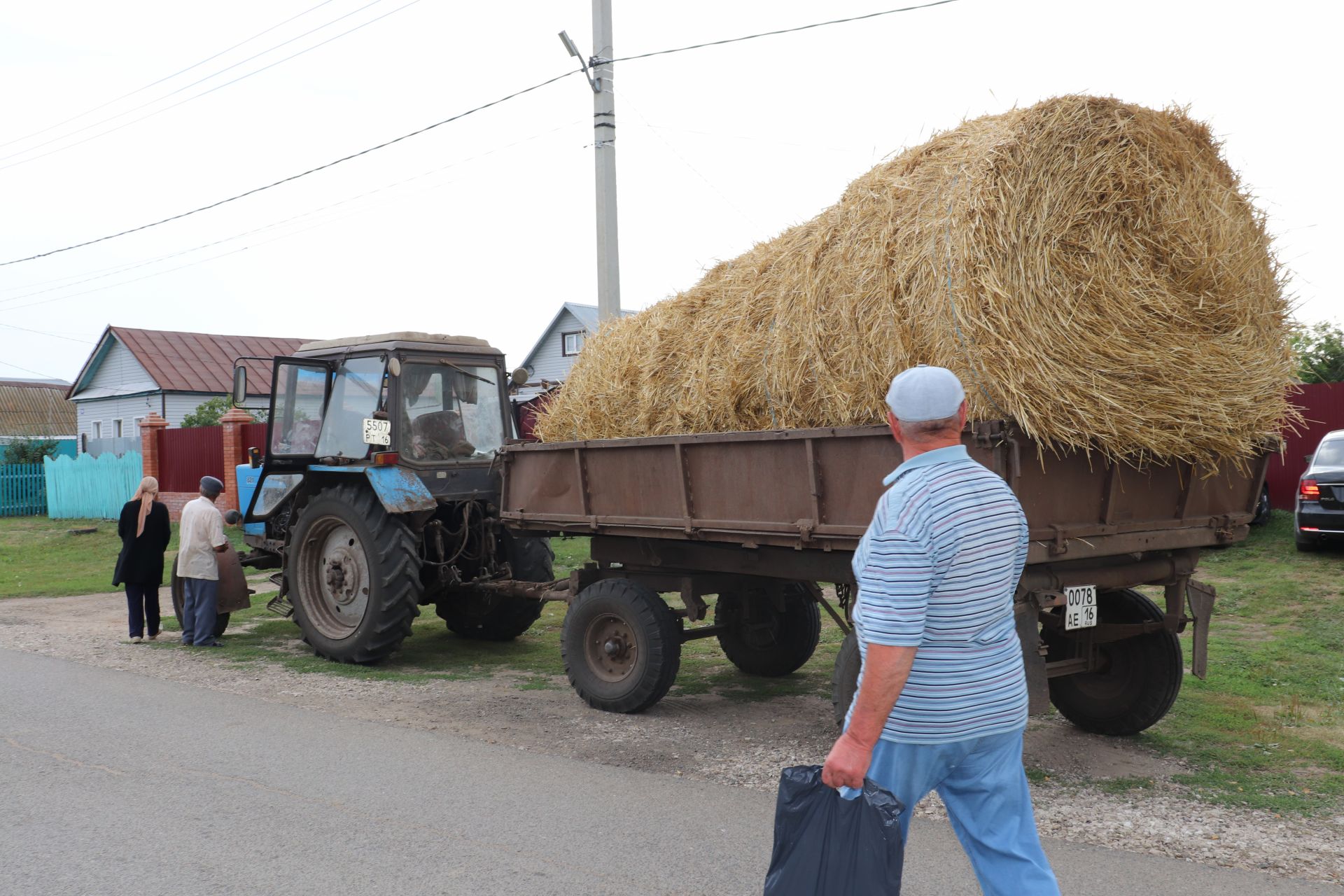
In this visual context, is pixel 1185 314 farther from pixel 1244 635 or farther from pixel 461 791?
pixel 1244 635

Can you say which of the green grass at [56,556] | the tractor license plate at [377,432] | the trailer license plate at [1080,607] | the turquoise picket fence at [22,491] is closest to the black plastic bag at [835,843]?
the trailer license plate at [1080,607]

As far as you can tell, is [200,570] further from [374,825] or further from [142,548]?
A: [374,825]

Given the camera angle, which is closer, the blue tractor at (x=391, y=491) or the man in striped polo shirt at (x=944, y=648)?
the man in striped polo shirt at (x=944, y=648)

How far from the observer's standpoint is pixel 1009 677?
122 inches

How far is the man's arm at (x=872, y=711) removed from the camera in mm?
2855

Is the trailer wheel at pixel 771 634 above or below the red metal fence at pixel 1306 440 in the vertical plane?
below

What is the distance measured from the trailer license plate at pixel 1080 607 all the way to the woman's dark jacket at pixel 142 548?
7715 millimetres

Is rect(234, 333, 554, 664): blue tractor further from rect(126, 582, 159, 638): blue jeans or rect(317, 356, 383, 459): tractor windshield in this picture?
rect(126, 582, 159, 638): blue jeans

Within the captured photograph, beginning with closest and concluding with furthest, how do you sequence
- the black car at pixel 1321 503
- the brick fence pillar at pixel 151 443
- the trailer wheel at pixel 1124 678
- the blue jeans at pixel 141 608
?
the trailer wheel at pixel 1124 678 → the blue jeans at pixel 141 608 → the black car at pixel 1321 503 → the brick fence pillar at pixel 151 443

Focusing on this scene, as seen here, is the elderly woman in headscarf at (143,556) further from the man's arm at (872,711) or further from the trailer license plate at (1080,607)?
the man's arm at (872,711)

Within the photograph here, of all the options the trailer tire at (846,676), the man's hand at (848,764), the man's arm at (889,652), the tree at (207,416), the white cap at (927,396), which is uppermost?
the tree at (207,416)

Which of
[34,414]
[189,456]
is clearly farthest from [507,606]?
[34,414]

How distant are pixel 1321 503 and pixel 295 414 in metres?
10.7

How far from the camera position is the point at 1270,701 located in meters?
7.00
